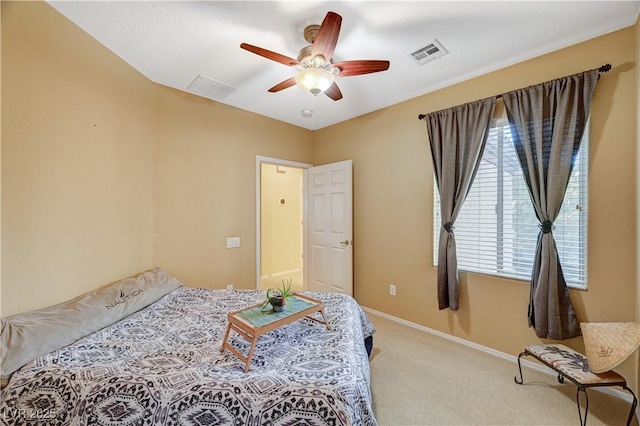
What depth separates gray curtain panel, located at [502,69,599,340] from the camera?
1923 mm

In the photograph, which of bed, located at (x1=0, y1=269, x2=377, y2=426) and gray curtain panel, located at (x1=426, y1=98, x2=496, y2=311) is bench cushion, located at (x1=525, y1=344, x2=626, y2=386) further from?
bed, located at (x1=0, y1=269, x2=377, y2=426)

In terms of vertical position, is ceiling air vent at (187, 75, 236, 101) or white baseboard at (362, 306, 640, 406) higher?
ceiling air vent at (187, 75, 236, 101)

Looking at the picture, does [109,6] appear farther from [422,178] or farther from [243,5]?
[422,178]

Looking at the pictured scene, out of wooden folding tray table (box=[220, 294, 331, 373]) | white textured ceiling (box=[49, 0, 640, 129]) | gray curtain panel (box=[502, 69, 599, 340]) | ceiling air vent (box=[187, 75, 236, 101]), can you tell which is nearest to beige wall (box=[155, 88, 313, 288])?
ceiling air vent (box=[187, 75, 236, 101])

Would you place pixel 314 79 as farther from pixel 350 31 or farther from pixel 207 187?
pixel 207 187

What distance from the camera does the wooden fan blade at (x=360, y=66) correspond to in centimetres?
177

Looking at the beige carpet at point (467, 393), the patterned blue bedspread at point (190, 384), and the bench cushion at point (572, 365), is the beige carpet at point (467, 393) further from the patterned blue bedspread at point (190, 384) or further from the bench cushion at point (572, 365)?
the patterned blue bedspread at point (190, 384)

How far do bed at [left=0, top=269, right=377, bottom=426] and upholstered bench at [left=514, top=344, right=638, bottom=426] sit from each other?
4.36ft

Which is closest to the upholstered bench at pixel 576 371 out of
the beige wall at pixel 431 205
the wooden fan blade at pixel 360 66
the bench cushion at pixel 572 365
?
the bench cushion at pixel 572 365

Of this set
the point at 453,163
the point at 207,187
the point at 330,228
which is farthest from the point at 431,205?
the point at 207,187

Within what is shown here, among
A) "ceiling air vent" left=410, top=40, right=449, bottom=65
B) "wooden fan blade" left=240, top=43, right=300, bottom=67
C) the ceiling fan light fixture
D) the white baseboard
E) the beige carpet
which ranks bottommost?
the beige carpet

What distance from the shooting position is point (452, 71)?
2445 millimetres

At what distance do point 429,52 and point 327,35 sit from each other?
1087mm

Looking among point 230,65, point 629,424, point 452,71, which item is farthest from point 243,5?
point 629,424
